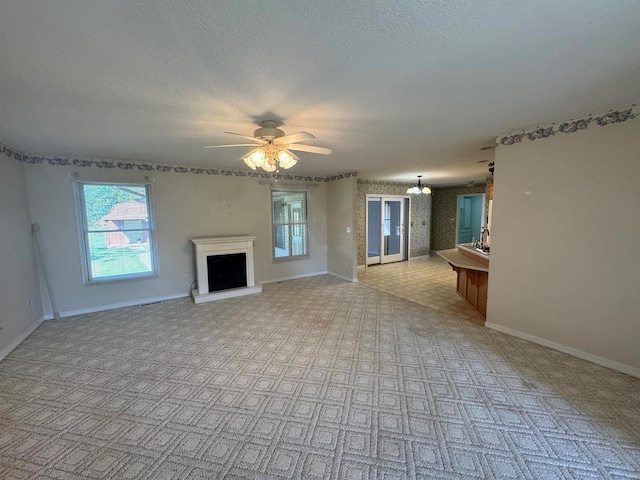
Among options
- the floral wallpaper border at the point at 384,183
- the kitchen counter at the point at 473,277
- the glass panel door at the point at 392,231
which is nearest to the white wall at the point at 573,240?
the kitchen counter at the point at 473,277

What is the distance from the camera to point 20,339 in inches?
126

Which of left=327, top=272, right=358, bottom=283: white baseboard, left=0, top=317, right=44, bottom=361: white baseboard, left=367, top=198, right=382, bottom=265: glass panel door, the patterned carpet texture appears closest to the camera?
the patterned carpet texture

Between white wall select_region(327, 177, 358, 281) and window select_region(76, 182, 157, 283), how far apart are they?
3.60 metres

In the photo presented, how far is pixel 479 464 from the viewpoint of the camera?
159 cm

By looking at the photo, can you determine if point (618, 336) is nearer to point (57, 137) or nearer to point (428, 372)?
point (428, 372)

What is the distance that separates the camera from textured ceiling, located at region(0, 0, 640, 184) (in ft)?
4.00

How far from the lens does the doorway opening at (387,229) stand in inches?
300

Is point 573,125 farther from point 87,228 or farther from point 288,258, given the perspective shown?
point 87,228

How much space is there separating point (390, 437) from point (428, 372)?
3.02ft

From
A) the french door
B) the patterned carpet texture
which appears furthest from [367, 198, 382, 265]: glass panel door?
the patterned carpet texture

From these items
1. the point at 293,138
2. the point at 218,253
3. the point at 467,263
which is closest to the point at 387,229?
the point at 467,263

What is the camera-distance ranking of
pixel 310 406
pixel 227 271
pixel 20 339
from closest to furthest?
1. pixel 310 406
2. pixel 20 339
3. pixel 227 271

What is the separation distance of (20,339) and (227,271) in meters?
2.62

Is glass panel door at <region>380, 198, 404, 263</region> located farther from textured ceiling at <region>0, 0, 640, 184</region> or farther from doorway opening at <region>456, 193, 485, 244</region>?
textured ceiling at <region>0, 0, 640, 184</region>
